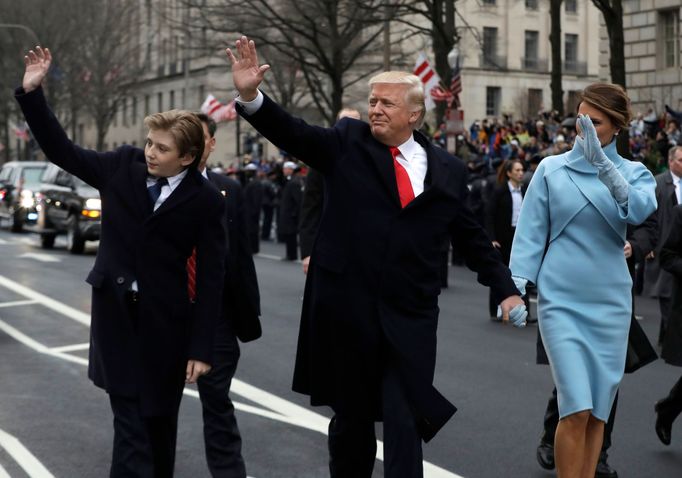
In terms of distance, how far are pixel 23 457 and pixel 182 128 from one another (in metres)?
2.82

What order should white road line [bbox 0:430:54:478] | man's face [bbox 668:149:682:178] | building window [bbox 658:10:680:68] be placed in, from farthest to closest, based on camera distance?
building window [bbox 658:10:680:68]
man's face [bbox 668:149:682:178]
white road line [bbox 0:430:54:478]

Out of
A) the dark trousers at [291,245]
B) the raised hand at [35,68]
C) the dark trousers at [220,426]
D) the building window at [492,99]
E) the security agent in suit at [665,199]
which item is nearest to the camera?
the raised hand at [35,68]

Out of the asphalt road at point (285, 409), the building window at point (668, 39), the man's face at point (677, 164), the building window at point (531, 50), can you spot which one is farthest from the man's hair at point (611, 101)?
the building window at point (531, 50)

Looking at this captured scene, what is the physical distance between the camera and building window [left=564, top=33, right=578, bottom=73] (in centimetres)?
7981

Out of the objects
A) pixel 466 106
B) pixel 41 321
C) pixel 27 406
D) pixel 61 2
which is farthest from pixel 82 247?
pixel 466 106

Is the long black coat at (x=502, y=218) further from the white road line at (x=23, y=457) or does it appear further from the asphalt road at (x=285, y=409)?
the white road line at (x=23, y=457)

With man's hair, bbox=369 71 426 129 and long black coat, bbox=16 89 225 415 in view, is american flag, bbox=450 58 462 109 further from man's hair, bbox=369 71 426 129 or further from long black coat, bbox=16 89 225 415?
long black coat, bbox=16 89 225 415

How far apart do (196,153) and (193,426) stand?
3.26 m

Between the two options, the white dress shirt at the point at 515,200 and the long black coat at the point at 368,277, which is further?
the white dress shirt at the point at 515,200

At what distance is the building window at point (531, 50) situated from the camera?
257 ft

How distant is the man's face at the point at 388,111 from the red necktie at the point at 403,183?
0.29ft

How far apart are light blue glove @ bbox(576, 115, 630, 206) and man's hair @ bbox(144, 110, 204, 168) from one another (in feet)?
5.54

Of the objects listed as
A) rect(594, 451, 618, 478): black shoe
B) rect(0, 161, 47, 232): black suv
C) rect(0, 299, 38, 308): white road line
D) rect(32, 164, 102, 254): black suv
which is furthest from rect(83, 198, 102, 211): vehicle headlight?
rect(594, 451, 618, 478): black shoe

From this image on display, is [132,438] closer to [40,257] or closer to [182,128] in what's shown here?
[182,128]
